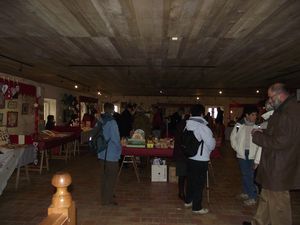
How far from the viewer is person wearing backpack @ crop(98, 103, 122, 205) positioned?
4723 mm

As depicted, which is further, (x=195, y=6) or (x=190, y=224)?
(x=190, y=224)

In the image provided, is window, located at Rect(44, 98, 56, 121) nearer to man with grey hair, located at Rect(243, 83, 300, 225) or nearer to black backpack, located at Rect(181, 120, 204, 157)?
black backpack, located at Rect(181, 120, 204, 157)

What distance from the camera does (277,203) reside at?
3.16 meters

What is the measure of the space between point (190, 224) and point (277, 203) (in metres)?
1.33

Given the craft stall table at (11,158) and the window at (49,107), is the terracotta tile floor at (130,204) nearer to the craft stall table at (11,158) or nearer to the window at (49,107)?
the craft stall table at (11,158)

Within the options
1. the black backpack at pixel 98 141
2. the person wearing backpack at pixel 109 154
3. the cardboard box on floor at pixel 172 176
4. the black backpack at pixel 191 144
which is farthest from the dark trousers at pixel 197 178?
the cardboard box on floor at pixel 172 176

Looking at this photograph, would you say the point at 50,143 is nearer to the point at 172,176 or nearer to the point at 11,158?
the point at 11,158

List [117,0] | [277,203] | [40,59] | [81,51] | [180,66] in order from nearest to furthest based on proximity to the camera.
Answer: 1. [117,0]
2. [277,203]
3. [81,51]
4. [40,59]
5. [180,66]

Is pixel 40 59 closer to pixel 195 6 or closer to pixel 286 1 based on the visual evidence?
pixel 195 6

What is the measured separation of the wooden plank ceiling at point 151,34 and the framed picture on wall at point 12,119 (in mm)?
2749

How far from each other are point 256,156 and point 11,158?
3.93 m

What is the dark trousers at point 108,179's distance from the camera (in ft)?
15.7

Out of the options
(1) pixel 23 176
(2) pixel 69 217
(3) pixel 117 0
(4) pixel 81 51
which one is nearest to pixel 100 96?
(1) pixel 23 176

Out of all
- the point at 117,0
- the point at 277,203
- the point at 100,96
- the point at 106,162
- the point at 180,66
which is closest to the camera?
the point at 117,0
